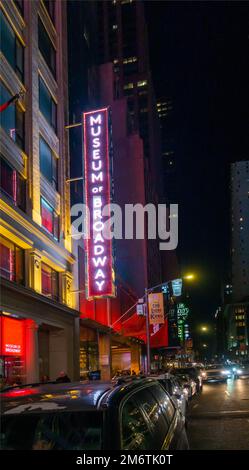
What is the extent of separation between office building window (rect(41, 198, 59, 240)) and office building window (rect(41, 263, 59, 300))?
1.69 meters

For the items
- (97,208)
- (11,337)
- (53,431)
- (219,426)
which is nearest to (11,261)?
(11,337)

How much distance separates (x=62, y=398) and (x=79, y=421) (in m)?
0.46

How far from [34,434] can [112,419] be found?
0.67 meters

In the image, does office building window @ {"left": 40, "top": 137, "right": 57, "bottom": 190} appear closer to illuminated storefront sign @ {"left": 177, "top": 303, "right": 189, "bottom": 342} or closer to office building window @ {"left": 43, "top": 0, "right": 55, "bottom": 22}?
office building window @ {"left": 43, "top": 0, "right": 55, "bottom": 22}

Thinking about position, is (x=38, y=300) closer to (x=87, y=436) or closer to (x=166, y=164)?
(x=87, y=436)

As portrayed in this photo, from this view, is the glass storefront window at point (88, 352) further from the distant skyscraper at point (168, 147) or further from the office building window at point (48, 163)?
the distant skyscraper at point (168, 147)

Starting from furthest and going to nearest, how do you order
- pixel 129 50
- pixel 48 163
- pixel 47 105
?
pixel 129 50 → pixel 47 105 → pixel 48 163

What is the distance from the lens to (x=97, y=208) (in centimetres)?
2678

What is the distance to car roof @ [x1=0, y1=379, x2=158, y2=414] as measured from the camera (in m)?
4.41

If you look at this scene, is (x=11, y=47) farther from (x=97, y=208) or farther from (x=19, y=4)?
(x=97, y=208)

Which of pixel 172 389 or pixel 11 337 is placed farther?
pixel 11 337

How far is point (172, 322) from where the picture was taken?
105938 millimetres

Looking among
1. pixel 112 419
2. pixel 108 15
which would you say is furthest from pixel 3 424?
pixel 108 15

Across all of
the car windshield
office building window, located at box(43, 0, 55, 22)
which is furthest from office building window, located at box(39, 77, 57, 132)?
the car windshield
